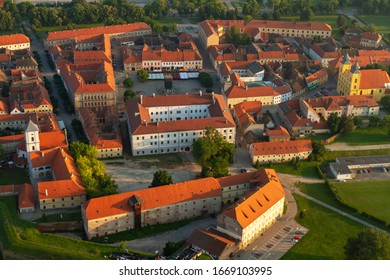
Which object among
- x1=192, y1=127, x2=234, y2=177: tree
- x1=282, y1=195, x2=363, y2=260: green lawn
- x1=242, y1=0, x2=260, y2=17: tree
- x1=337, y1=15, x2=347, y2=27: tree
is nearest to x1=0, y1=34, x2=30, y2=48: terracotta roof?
x1=242, y1=0, x2=260, y2=17: tree

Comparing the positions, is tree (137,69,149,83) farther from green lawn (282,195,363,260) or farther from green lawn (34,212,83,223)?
green lawn (282,195,363,260)

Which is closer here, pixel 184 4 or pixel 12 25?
pixel 12 25

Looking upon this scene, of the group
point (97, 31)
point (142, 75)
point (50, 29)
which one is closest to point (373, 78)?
point (142, 75)

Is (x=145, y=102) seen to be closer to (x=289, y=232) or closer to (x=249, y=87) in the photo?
(x=249, y=87)

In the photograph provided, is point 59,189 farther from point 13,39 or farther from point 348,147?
point 13,39

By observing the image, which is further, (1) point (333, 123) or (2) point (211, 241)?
(1) point (333, 123)

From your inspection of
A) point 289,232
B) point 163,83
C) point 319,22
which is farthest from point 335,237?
point 319,22
